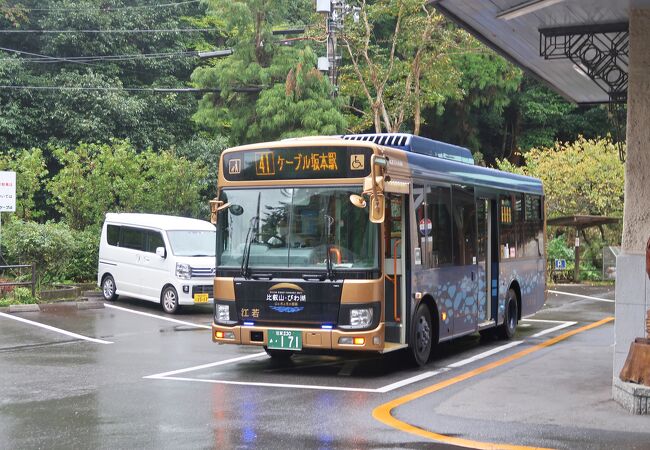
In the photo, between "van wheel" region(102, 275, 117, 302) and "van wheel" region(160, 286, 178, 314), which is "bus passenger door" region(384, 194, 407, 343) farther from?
"van wheel" region(102, 275, 117, 302)

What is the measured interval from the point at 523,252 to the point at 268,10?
1902 cm

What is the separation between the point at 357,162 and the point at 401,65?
2483 centimetres

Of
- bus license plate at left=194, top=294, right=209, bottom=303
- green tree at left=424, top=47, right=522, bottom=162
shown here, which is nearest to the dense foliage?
green tree at left=424, top=47, right=522, bottom=162

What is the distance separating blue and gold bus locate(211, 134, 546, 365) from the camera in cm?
1223

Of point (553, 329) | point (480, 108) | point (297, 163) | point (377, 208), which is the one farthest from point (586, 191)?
point (377, 208)

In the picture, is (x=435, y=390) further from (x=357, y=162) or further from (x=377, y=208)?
(x=357, y=162)

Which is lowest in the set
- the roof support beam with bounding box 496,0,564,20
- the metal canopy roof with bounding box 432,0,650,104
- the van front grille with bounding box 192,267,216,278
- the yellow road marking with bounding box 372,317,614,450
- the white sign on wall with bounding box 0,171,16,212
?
the yellow road marking with bounding box 372,317,614,450

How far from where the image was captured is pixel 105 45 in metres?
38.4

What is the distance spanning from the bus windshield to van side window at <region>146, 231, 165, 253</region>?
1040cm

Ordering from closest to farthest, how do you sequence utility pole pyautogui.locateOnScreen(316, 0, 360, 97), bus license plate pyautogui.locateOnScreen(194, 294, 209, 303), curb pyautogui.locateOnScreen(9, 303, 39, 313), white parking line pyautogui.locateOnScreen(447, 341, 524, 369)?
white parking line pyautogui.locateOnScreen(447, 341, 524, 369) < curb pyautogui.locateOnScreen(9, 303, 39, 313) < bus license plate pyautogui.locateOnScreen(194, 294, 209, 303) < utility pole pyautogui.locateOnScreen(316, 0, 360, 97)

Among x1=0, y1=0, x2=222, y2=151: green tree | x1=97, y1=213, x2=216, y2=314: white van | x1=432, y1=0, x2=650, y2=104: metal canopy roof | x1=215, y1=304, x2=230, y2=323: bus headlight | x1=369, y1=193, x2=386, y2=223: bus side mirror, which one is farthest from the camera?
x1=0, y1=0, x2=222, y2=151: green tree

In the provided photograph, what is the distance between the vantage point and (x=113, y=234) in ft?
80.9

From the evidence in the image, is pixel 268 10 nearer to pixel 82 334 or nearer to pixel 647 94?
pixel 82 334

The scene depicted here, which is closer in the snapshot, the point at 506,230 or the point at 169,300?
the point at 506,230
